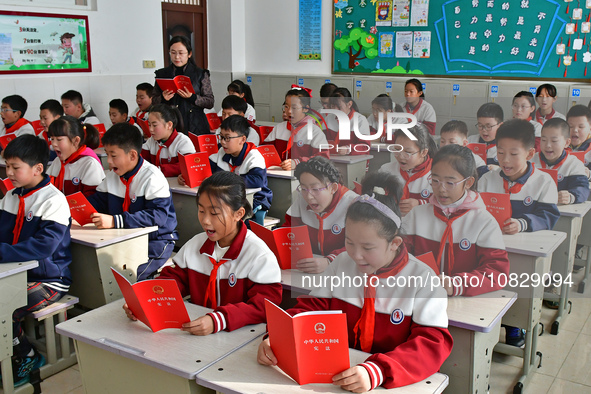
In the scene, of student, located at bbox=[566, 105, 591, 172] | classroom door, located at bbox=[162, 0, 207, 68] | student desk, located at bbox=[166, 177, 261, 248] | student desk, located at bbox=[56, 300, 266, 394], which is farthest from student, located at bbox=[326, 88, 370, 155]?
classroom door, located at bbox=[162, 0, 207, 68]

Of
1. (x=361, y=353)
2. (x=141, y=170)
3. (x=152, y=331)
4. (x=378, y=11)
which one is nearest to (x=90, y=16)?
(x=378, y=11)

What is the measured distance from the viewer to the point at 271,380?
4.69ft

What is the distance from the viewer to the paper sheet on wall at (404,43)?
6.76 metres

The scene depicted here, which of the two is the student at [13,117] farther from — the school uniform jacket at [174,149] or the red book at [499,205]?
the red book at [499,205]

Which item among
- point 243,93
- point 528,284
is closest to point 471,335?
point 528,284

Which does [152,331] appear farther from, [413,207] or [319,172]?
[413,207]

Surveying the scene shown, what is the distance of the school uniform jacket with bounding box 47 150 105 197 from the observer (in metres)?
3.24

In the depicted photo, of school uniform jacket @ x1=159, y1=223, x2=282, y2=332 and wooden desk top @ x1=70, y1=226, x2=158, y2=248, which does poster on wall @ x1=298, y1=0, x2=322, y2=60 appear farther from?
school uniform jacket @ x1=159, y1=223, x2=282, y2=332

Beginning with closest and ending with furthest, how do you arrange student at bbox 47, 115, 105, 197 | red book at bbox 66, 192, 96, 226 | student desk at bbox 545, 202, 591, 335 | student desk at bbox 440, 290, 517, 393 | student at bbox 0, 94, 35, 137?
1. student desk at bbox 440, 290, 517, 393
2. student desk at bbox 545, 202, 591, 335
3. red book at bbox 66, 192, 96, 226
4. student at bbox 47, 115, 105, 197
5. student at bbox 0, 94, 35, 137

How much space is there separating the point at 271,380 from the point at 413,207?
0.59 m

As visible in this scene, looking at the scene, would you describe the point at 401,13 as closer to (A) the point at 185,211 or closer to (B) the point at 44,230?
(A) the point at 185,211

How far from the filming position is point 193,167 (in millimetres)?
3465

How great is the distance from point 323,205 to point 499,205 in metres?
0.56

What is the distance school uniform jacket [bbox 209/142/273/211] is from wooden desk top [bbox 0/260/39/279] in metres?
1.48
